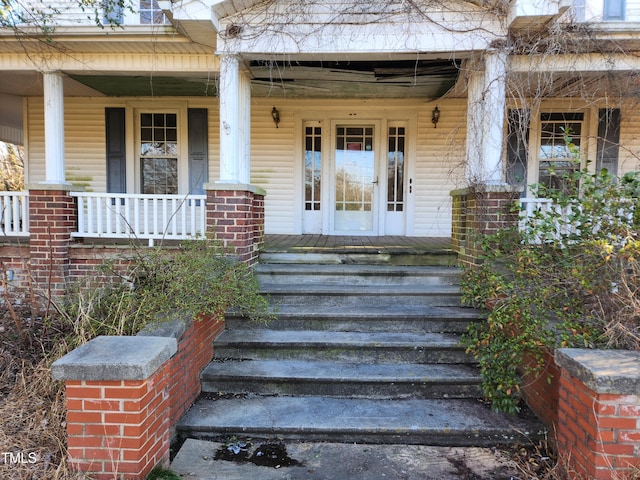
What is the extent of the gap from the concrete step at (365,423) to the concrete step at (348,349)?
0.47m

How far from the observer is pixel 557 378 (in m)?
2.58

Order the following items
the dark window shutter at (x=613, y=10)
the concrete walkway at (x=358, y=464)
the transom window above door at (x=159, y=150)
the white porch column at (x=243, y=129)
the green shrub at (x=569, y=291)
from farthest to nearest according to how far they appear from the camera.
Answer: the transom window above door at (x=159, y=150) → the dark window shutter at (x=613, y=10) → the white porch column at (x=243, y=129) → the green shrub at (x=569, y=291) → the concrete walkway at (x=358, y=464)

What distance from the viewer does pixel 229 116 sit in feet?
13.9

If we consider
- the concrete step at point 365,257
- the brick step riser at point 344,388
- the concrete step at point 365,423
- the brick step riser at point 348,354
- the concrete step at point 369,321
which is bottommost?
the concrete step at point 365,423

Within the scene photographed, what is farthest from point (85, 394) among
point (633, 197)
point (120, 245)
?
point (633, 197)

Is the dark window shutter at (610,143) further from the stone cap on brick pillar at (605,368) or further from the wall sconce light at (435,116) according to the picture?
the stone cap on brick pillar at (605,368)

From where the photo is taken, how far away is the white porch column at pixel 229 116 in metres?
4.23

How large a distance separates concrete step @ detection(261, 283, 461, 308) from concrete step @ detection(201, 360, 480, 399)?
2.99ft

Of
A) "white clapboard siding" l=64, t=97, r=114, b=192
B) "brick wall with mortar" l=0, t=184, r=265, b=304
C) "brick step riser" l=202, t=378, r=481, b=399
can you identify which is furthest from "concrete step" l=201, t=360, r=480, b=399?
"white clapboard siding" l=64, t=97, r=114, b=192

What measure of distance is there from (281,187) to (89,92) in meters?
3.47

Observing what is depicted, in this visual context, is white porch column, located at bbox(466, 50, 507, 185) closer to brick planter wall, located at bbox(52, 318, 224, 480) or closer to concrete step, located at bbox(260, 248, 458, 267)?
concrete step, located at bbox(260, 248, 458, 267)

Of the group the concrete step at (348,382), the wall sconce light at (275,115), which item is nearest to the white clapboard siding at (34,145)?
the wall sconce light at (275,115)

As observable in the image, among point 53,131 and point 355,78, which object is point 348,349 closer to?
point 355,78

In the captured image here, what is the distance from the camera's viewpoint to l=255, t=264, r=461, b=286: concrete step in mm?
4316
